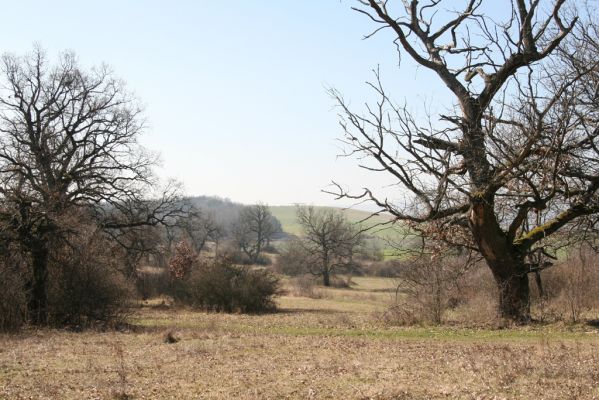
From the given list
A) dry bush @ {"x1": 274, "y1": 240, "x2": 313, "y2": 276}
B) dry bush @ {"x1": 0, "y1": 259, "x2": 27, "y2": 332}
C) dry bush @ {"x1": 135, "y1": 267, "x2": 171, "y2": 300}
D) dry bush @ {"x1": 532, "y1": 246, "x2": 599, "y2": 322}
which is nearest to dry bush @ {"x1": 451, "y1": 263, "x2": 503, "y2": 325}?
dry bush @ {"x1": 532, "y1": 246, "x2": 599, "y2": 322}

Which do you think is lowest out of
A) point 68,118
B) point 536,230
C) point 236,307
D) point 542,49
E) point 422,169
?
point 236,307

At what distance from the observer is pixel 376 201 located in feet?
57.6

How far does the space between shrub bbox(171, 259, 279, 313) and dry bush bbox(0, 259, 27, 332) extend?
16.7 meters

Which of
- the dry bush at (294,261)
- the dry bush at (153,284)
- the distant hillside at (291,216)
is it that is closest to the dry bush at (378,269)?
the dry bush at (294,261)

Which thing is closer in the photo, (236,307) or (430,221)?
(430,221)

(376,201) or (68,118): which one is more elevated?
(68,118)

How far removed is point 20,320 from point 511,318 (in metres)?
15.4

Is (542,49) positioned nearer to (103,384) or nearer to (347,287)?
(103,384)

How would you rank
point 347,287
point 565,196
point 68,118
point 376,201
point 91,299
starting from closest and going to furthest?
→ 1. point 565,196
2. point 376,201
3. point 91,299
4. point 68,118
5. point 347,287

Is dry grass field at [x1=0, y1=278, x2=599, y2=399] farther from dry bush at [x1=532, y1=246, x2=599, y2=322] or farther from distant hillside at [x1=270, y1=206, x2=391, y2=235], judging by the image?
distant hillside at [x1=270, y1=206, x2=391, y2=235]

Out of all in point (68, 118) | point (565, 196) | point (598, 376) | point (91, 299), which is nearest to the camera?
point (598, 376)


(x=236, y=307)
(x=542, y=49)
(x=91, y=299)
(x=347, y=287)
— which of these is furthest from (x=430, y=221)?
(x=347, y=287)

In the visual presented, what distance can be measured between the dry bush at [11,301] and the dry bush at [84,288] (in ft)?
7.90

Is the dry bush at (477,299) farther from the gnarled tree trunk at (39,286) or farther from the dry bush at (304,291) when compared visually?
the dry bush at (304,291)
